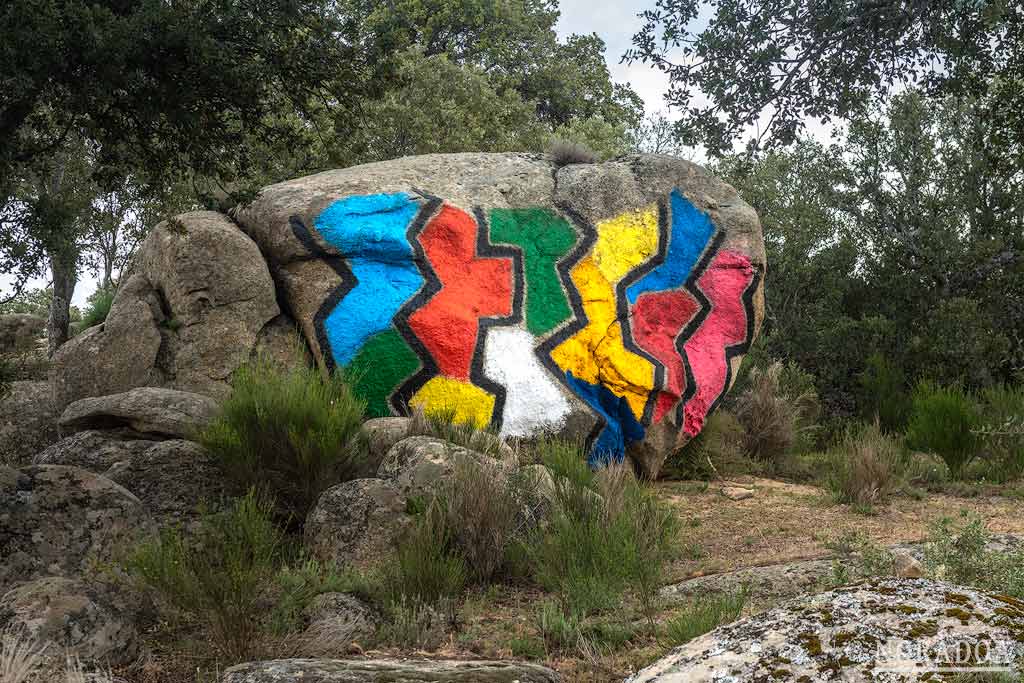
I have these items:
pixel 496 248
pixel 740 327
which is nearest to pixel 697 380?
pixel 740 327

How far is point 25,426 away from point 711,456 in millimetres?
6583

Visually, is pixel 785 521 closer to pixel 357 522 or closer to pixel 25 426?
pixel 357 522

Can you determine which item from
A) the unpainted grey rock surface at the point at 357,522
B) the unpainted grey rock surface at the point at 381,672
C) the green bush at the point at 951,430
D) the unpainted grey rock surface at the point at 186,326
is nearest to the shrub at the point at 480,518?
the unpainted grey rock surface at the point at 357,522

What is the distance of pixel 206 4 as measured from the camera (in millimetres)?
6230

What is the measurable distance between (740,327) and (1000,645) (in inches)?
330

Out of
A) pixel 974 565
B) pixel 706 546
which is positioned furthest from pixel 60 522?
pixel 974 565

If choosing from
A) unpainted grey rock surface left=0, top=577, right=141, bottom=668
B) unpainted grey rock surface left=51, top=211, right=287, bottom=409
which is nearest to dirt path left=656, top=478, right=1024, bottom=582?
unpainted grey rock surface left=0, top=577, right=141, bottom=668

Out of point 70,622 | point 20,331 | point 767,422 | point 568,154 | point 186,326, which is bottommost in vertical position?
point 70,622

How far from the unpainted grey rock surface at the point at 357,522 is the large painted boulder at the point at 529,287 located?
6.24ft

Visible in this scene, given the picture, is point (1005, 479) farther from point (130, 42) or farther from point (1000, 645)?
point (130, 42)

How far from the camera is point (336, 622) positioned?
4.82m

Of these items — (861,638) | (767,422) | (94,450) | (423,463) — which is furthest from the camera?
(767,422)

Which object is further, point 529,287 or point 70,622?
point 529,287

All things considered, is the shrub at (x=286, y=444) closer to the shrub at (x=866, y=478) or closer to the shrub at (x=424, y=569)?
the shrub at (x=424, y=569)
